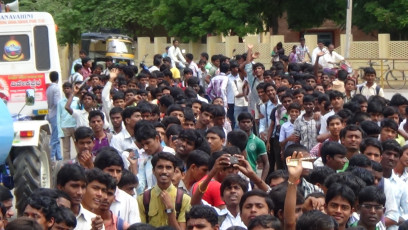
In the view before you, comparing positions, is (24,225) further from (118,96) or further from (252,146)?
(118,96)

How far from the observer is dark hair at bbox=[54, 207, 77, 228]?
7121 millimetres

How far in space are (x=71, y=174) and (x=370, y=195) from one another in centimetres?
218

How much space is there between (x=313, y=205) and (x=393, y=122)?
3.89m

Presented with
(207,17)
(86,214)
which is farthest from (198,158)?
(207,17)

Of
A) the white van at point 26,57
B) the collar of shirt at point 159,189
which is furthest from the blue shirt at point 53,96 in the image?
the collar of shirt at point 159,189

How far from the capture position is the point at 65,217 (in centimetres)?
712

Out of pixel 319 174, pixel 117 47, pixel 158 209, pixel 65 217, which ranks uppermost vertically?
pixel 65 217

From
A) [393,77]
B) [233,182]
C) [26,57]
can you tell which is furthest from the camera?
[393,77]

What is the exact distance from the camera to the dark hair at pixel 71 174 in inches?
321

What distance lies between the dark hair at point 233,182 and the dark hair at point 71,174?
1079 millimetres

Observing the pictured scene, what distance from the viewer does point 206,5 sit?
41.1 metres

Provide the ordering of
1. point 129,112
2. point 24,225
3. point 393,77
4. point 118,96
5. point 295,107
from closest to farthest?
point 24,225 < point 129,112 < point 295,107 < point 118,96 < point 393,77

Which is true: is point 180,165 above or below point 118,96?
above

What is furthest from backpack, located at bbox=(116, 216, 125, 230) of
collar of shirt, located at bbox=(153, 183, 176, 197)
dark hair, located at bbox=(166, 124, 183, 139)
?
dark hair, located at bbox=(166, 124, 183, 139)
